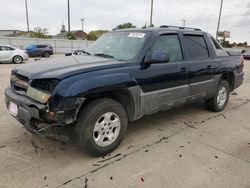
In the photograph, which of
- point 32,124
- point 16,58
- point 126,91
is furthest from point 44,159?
point 16,58

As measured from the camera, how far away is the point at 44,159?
3.51 m

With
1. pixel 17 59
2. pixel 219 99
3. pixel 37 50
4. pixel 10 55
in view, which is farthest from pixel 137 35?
pixel 37 50

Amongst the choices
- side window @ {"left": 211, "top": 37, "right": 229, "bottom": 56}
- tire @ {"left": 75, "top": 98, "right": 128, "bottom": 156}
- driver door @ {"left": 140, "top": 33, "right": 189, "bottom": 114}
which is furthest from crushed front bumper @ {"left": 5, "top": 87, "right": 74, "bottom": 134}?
side window @ {"left": 211, "top": 37, "right": 229, "bottom": 56}

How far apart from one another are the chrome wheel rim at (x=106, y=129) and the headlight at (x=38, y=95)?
2.43ft

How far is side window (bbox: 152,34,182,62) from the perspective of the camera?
14.3ft

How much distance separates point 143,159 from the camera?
3584mm

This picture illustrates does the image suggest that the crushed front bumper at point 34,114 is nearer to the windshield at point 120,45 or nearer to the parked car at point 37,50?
the windshield at point 120,45

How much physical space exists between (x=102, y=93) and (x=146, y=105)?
0.85 metres

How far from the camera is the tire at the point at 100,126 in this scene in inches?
131

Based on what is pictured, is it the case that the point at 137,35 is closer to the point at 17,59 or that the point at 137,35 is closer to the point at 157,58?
the point at 157,58

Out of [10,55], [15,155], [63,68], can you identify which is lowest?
[10,55]

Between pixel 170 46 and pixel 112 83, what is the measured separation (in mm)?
1613

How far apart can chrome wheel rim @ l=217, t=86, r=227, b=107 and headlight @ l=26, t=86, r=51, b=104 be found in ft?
13.6

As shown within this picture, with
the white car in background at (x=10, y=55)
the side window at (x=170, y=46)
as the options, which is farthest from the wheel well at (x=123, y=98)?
the white car in background at (x=10, y=55)
